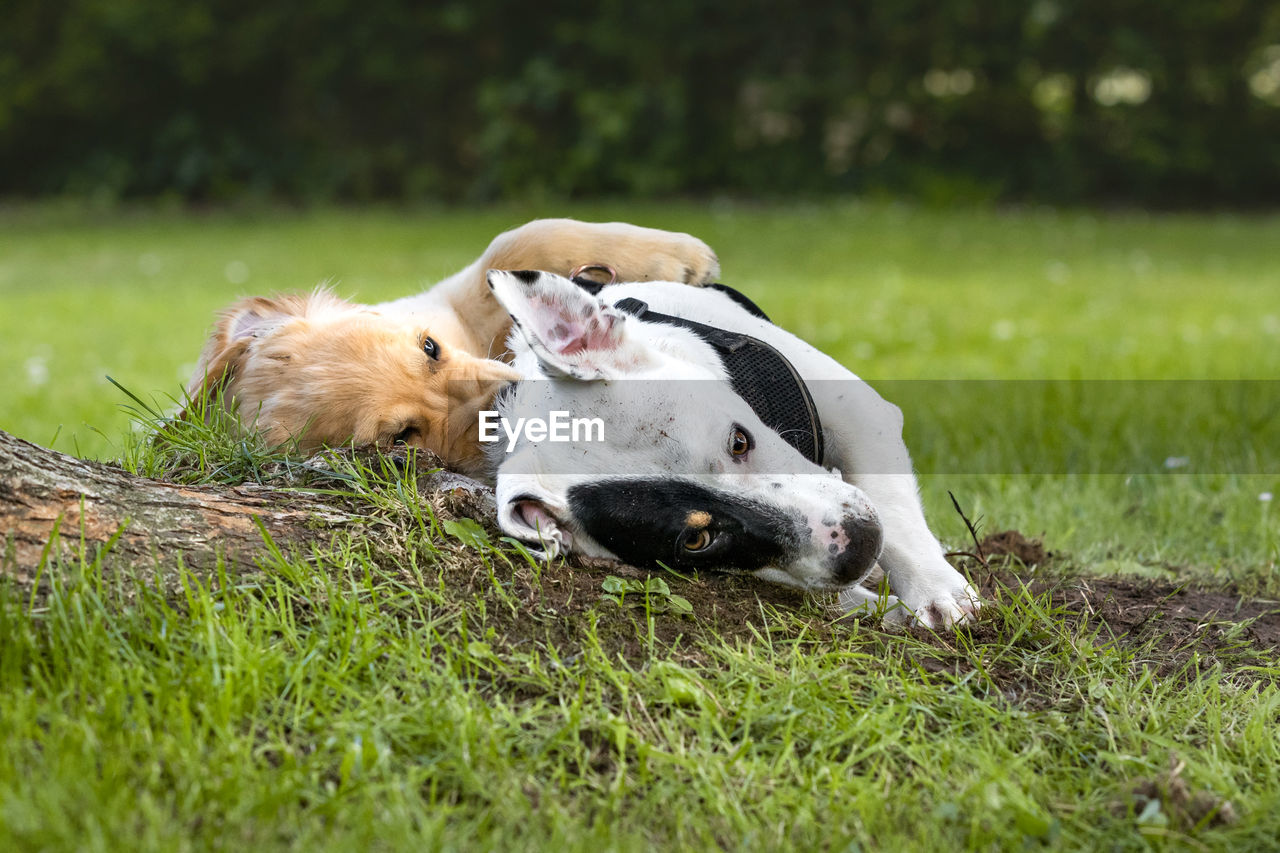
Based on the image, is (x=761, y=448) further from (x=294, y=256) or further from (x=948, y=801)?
(x=294, y=256)

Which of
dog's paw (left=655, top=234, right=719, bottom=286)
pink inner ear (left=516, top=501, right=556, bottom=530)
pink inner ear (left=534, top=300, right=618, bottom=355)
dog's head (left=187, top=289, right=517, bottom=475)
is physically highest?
dog's paw (left=655, top=234, right=719, bottom=286)

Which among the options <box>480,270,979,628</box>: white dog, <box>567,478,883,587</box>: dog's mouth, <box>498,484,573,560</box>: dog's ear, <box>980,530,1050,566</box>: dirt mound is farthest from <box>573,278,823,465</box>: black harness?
<box>980,530,1050,566</box>: dirt mound

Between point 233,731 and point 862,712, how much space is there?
1.33m

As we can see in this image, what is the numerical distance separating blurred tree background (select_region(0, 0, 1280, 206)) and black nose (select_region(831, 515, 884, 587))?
14.9 m

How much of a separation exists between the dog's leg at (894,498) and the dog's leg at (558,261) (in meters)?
1.04

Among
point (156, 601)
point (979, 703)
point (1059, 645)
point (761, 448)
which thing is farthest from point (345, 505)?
point (1059, 645)

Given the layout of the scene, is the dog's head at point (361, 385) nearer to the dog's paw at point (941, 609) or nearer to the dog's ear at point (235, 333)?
the dog's ear at point (235, 333)

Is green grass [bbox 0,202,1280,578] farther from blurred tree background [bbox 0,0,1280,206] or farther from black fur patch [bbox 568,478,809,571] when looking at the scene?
black fur patch [bbox 568,478,809,571]

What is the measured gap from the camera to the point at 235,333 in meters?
4.12

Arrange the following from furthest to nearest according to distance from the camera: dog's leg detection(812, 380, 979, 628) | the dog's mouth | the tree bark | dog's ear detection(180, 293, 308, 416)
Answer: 1. dog's ear detection(180, 293, 308, 416)
2. dog's leg detection(812, 380, 979, 628)
3. the dog's mouth
4. the tree bark

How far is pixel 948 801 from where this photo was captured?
232 centimetres

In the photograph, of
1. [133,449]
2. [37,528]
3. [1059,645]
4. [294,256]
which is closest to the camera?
[37,528]

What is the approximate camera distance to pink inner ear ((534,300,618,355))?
3146 mm

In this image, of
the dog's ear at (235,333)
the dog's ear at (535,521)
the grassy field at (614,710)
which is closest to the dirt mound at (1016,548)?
the grassy field at (614,710)
